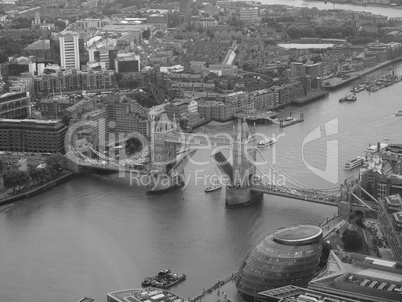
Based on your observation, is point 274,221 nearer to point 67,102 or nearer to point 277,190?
point 277,190

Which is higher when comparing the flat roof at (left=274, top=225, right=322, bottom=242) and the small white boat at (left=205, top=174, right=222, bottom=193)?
the flat roof at (left=274, top=225, right=322, bottom=242)

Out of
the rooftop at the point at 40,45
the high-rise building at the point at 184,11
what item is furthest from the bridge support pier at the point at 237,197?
the high-rise building at the point at 184,11

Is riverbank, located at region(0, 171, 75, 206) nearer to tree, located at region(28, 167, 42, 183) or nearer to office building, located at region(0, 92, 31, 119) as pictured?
tree, located at region(28, 167, 42, 183)

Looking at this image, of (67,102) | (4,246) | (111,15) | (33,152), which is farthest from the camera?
(111,15)

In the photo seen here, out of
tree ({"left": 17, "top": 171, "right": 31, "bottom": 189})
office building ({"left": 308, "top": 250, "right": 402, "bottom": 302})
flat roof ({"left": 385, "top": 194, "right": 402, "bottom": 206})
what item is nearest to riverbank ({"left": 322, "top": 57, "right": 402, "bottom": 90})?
tree ({"left": 17, "top": 171, "right": 31, "bottom": 189})

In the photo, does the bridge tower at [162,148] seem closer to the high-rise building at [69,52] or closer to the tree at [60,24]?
the high-rise building at [69,52]

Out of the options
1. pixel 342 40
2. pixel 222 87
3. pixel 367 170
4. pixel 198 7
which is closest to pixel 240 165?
pixel 367 170

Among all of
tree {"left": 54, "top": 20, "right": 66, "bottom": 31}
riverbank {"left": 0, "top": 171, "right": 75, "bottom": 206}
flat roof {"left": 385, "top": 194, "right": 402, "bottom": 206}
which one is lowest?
riverbank {"left": 0, "top": 171, "right": 75, "bottom": 206}
